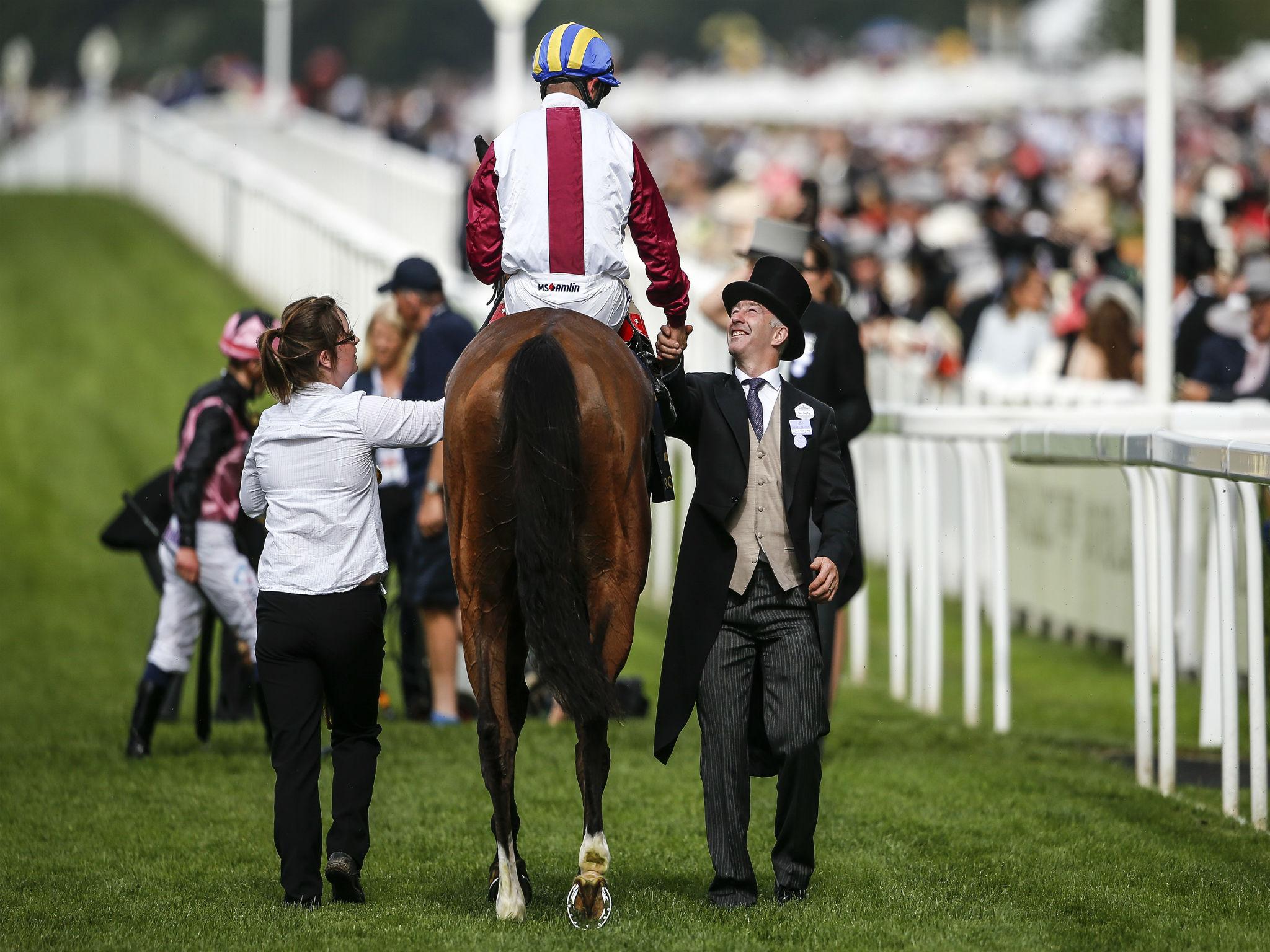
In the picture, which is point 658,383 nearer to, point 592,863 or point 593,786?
point 593,786

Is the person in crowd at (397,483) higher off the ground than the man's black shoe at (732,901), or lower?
higher

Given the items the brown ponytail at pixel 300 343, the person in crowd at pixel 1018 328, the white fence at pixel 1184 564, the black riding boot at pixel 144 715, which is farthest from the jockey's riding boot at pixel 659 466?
the person in crowd at pixel 1018 328

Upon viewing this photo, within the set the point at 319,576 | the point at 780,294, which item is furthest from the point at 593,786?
the point at 780,294

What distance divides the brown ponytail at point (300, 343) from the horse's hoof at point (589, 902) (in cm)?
154

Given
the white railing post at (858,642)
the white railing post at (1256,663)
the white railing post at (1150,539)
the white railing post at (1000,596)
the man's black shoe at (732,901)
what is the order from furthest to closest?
the white railing post at (858,642)
the white railing post at (1000,596)
the white railing post at (1150,539)
the white railing post at (1256,663)
the man's black shoe at (732,901)

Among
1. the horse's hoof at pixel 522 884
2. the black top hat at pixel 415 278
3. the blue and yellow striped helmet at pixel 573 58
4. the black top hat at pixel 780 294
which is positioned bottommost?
the horse's hoof at pixel 522 884

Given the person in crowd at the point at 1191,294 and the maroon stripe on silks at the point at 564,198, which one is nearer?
the maroon stripe on silks at the point at 564,198

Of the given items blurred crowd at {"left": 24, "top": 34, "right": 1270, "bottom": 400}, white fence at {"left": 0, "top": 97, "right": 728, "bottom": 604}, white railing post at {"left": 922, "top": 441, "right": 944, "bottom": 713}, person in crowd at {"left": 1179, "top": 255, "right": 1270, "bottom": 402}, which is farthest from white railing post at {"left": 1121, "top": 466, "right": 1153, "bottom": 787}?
white fence at {"left": 0, "top": 97, "right": 728, "bottom": 604}

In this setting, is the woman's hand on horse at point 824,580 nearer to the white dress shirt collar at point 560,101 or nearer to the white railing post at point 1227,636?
the white dress shirt collar at point 560,101

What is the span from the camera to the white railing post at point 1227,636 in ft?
20.3

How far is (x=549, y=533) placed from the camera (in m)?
5.05

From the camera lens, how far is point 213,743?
26.4 feet

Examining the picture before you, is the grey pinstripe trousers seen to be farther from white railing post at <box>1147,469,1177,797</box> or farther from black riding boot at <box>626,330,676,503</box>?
white railing post at <box>1147,469,1177,797</box>

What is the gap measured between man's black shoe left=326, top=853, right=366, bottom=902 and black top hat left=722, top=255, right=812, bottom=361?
184cm
